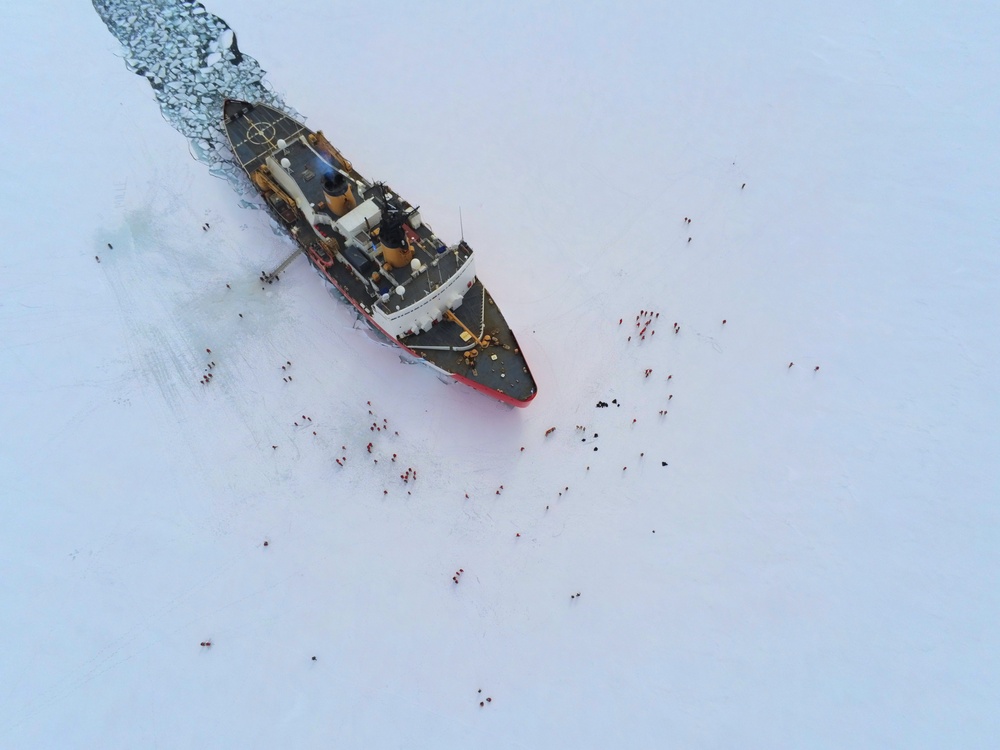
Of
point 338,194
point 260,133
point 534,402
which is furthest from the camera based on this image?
point 260,133

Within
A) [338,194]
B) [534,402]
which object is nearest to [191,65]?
[338,194]

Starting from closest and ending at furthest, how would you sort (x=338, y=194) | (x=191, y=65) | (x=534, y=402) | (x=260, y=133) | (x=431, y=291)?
1. (x=431, y=291)
2. (x=338, y=194)
3. (x=534, y=402)
4. (x=260, y=133)
5. (x=191, y=65)

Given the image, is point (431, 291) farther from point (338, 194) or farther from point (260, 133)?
point (260, 133)

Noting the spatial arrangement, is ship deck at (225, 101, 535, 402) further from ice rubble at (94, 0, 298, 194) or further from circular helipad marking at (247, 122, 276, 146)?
ice rubble at (94, 0, 298, 194)

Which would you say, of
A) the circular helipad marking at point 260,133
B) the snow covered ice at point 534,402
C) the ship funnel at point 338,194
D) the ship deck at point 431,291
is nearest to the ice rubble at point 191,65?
the snow covered ice at point 534,402

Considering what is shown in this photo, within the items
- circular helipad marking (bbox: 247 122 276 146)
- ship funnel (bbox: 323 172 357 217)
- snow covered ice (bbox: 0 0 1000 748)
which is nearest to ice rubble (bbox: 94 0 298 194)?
snow covered ice (bbox: 0 0 1000 748)

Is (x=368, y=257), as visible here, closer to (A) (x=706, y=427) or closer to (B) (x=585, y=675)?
(A) (x=706, y=427)

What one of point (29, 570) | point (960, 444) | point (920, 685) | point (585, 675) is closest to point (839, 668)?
point (920, 685)
